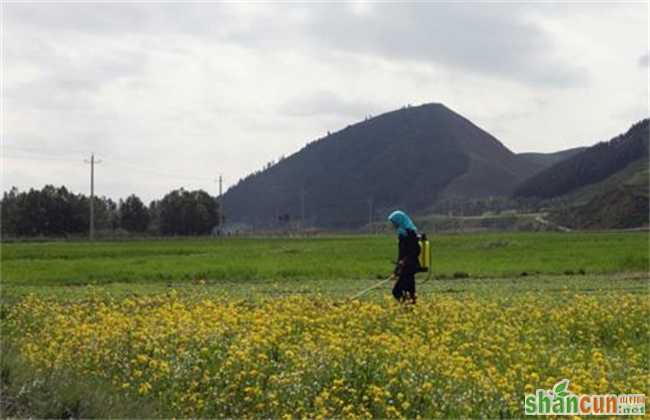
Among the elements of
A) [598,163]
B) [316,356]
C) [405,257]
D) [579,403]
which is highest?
[598,163]

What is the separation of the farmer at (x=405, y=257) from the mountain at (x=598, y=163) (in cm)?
16009

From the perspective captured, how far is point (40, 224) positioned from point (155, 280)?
277 ft

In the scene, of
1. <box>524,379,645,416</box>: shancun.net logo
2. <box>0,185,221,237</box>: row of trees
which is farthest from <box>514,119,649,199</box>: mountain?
<box>524,379,645,416</box>: shancun.net logo

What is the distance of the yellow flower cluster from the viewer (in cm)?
897

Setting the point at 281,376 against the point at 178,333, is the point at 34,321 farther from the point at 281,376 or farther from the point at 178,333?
the point at 281,376

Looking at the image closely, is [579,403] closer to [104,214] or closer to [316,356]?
[316,356]

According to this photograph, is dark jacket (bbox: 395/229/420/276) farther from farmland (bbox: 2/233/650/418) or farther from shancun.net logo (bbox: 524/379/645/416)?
shancun.net logo (bbox: 524/379/645/416)

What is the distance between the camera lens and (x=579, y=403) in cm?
855

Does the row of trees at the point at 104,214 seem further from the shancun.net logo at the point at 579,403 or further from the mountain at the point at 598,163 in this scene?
the shancun.net logo at the point at 579,403

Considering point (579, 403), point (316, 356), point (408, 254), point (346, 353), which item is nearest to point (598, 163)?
point (408, 254)

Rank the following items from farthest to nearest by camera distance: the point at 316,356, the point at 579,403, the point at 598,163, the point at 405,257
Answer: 1. the point at 598,163
2. the point at 405,257
3. the point at 316,356
4. the point at 579,403

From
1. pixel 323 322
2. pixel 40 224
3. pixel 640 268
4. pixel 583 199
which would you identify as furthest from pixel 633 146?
pixel 323 322

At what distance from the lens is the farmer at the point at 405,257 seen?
15.8 metres

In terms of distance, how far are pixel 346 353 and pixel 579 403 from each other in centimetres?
292
